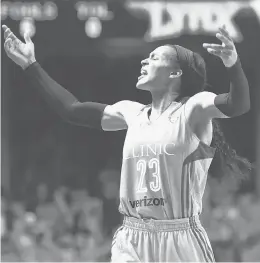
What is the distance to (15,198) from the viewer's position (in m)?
8.08

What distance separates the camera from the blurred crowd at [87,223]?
789cm

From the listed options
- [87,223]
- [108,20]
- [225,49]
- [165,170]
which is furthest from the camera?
[87,223]

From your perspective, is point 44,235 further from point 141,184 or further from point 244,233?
point 141,184

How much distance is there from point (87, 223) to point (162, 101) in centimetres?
469

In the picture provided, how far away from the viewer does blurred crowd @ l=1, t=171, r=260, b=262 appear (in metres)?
7.89

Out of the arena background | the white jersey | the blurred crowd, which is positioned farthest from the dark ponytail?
the blurred crowd

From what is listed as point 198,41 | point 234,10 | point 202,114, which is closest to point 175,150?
point 202,114

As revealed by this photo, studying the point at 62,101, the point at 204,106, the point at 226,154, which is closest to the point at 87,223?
the point at 62,101

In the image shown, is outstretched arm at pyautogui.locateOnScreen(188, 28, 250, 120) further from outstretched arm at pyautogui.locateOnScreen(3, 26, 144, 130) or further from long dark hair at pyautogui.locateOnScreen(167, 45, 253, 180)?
outstretched arm at pyautogui.locateOnScreen(3, 26, 144, 130)

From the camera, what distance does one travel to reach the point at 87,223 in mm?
8117

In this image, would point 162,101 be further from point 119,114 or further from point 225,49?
point 225,49

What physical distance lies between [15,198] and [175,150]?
16.1ft

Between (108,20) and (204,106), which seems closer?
(204,106)

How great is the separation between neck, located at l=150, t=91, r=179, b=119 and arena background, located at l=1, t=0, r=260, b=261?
12.7 feet
